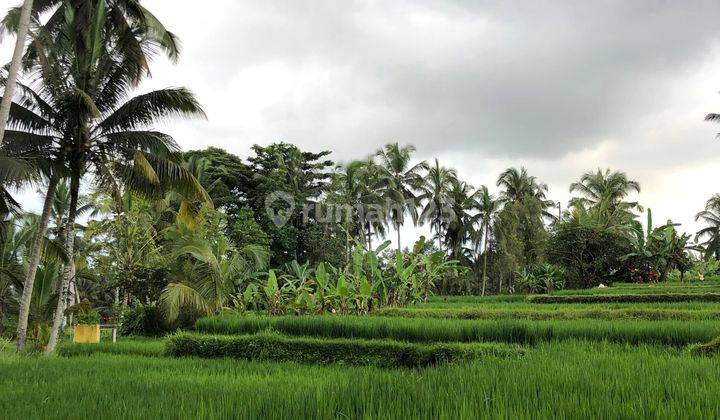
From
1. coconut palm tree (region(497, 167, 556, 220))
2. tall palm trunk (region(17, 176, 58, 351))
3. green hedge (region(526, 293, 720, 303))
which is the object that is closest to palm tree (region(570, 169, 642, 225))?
coconut palm tree (region(497, 167, 556, 220))

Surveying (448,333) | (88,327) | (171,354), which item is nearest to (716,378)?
(448,333)

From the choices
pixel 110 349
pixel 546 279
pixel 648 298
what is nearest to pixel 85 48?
pixel 110 349

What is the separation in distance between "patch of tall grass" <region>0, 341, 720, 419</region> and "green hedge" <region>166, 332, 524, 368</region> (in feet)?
3.38

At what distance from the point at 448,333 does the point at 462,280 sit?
83.3 feet

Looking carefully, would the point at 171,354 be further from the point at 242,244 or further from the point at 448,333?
the point at 242,244

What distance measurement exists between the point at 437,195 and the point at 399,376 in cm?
2930

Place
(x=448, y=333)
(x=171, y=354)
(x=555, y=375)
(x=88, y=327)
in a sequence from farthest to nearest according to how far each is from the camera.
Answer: (x=88, y=327) < (x=171, y=354) < (x=448, y=333) < (x=555, y=375)

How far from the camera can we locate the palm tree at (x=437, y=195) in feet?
110

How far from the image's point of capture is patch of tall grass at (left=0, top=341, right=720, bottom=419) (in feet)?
10.2

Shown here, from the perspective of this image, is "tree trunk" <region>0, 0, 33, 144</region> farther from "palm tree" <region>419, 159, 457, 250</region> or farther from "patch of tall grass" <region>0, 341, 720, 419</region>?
"palm tree" <region>419, 159, 457, 250</region>

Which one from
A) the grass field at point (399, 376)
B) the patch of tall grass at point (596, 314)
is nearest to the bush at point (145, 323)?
the grass field at point (399, 376)

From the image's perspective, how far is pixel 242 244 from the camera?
2430 cm

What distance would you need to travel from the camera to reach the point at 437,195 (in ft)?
110

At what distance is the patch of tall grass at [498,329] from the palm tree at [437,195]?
23.9m
